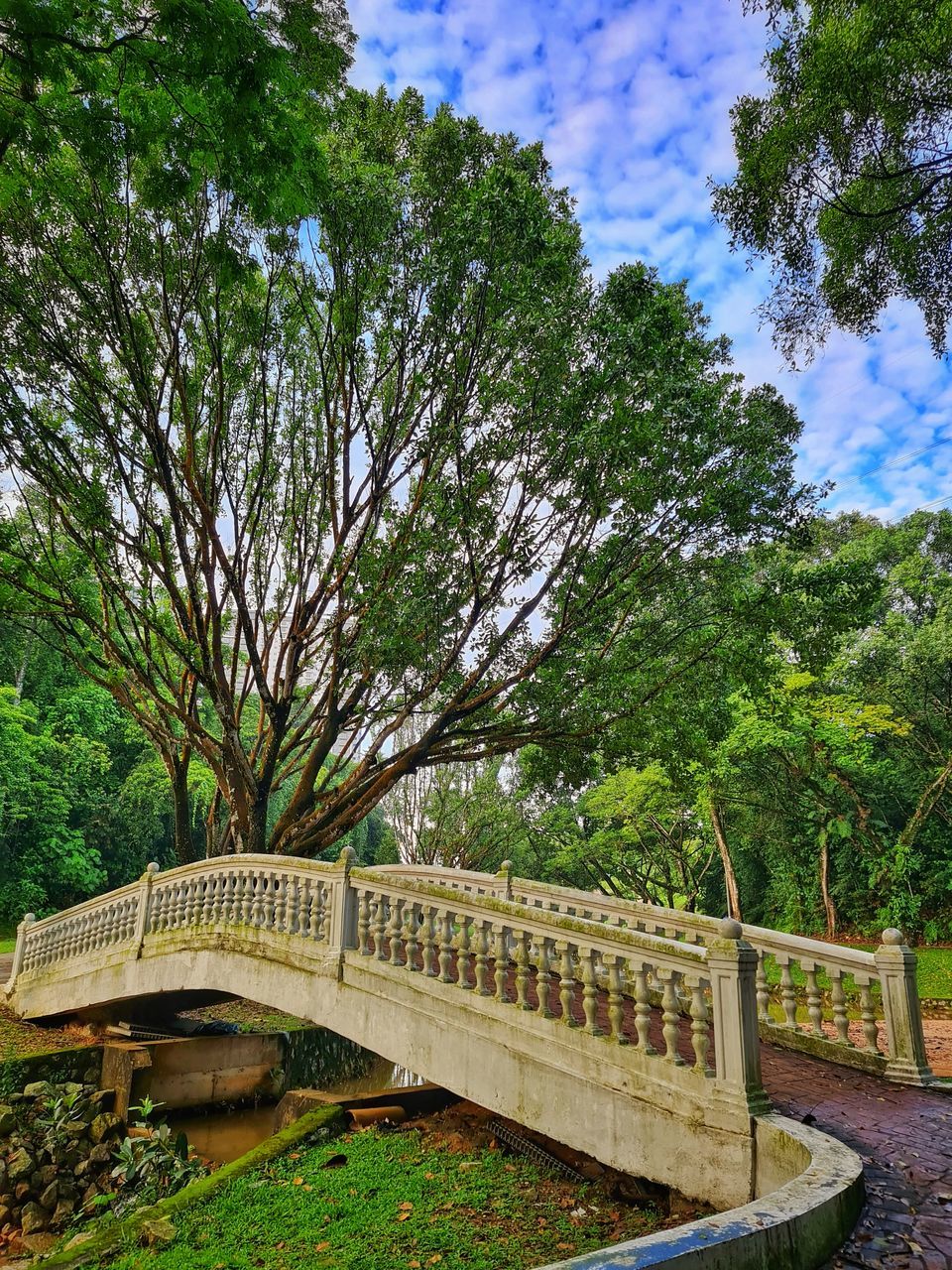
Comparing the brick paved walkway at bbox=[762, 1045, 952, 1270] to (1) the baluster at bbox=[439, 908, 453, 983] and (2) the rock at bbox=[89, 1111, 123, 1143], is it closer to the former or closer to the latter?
(1) the baluster at bbox=[439, 908, 453, 983]

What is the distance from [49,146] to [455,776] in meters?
24.0

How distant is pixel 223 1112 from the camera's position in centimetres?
1104

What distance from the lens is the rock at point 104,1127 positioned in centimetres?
894

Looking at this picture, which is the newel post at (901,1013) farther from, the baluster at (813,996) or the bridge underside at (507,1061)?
the bridge underside at (507,1061)

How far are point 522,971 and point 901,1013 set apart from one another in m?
3.22

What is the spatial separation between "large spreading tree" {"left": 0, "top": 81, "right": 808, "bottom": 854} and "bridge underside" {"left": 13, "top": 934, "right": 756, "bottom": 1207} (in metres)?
2.05

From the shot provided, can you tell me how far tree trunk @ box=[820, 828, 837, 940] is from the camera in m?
21.9

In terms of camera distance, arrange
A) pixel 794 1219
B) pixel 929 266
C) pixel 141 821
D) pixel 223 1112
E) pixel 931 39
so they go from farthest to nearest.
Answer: pixel 141 821 < pixel 223 1112 < pixel 929 266 < pixel 931 39 < pixel 794 1219

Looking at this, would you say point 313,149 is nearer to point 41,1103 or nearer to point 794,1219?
point 794,1219

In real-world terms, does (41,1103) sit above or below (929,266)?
below

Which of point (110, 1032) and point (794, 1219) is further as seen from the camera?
point (110, 1032)

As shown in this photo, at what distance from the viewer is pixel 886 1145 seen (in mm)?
4566

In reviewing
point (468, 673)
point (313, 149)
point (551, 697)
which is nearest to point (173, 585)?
point (468, 673)

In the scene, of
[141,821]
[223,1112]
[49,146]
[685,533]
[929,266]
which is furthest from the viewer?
[141,821]
